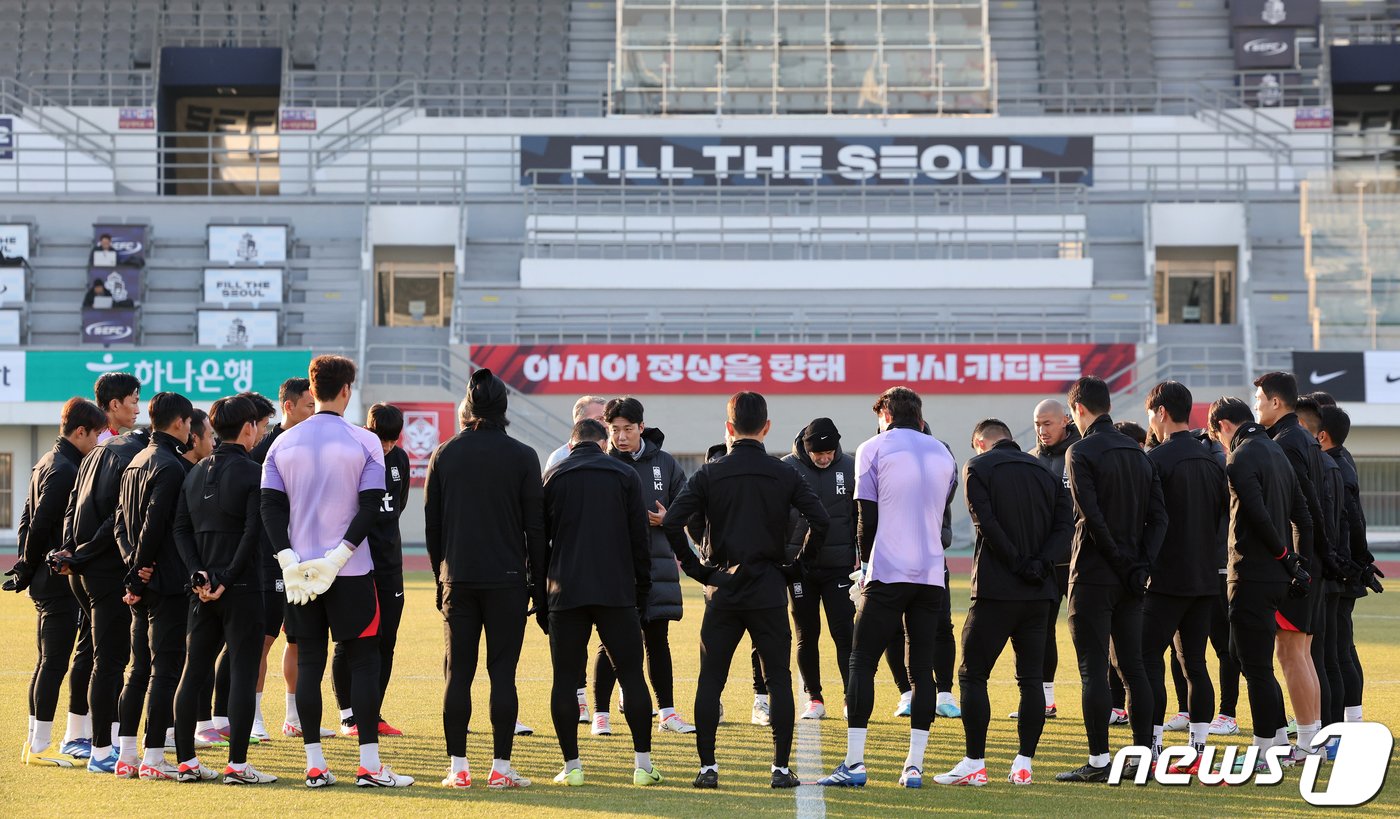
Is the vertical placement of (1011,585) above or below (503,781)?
above

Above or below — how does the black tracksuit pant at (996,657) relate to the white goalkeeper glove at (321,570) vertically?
below

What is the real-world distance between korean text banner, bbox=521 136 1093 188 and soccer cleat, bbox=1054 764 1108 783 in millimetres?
25485

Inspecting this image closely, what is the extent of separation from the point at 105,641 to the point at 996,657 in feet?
→ 14.8

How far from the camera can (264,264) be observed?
98.9 ft

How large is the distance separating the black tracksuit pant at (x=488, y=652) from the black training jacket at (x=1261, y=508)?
356 cm

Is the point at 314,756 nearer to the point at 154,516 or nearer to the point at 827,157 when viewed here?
the point at 154,516

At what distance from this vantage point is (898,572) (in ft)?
25.2

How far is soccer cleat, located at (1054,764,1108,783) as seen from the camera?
25.4ft

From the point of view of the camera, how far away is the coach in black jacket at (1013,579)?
7605mm

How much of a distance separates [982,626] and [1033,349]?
740 inches

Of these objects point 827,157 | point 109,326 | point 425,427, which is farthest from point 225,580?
point 827,157

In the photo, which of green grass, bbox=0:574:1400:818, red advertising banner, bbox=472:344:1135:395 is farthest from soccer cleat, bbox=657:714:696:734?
red advertising banner, bbox=472:344:1135:395

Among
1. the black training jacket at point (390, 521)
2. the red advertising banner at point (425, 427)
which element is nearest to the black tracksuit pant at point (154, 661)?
the black training jacket at point (390, 521)

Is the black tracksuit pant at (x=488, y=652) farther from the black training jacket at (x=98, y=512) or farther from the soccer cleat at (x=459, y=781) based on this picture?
the black training jacket at (x=98, y=512)
